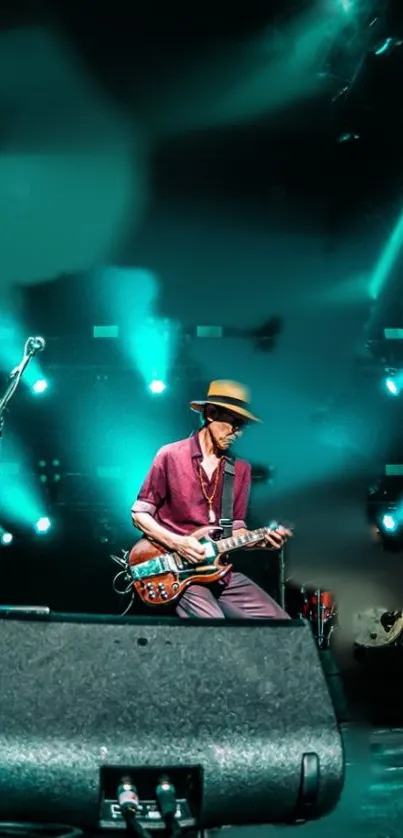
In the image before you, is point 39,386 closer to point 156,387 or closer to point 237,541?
point 156,387

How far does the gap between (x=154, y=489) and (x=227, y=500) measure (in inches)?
16.5

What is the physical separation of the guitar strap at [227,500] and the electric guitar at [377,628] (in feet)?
19.5

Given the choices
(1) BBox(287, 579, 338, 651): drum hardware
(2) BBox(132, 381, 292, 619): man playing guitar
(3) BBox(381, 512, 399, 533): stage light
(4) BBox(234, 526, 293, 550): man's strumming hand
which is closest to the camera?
(2) BBox(132, 381, 292, 619): man playing guitar

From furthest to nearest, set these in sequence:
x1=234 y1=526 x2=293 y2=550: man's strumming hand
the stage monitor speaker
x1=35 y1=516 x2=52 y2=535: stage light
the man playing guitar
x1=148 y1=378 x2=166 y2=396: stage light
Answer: x1=35 y1=516 x2=52 y2=535: stage light, x1=148 y1=378 x2=166 y2=396: stage light, x1=234 y1=526 x2=293 y2=550: man's strumming hand, the man playing guitar, the stage monitor speaker

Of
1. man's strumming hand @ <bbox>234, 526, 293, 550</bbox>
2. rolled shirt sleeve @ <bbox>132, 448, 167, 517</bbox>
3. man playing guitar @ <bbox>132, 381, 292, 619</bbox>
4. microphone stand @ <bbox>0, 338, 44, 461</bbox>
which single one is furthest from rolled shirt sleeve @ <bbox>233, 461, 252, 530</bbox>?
microphone stand @ <bbox>0, 338, 44, 461</bbox>

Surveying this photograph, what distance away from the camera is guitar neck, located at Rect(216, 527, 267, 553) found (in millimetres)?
3407

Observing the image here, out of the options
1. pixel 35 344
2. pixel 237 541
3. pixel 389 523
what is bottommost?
pixel 237 541

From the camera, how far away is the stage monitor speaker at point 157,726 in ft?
4.42

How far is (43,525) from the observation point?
863 cm

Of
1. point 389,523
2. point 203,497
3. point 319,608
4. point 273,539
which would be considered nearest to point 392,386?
point 389,523

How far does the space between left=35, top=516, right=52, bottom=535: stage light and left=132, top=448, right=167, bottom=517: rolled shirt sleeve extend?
5650mm

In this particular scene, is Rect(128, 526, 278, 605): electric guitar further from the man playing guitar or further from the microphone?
the microphone

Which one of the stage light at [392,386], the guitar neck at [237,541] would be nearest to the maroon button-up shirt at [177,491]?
the guitar neck at [237,541]

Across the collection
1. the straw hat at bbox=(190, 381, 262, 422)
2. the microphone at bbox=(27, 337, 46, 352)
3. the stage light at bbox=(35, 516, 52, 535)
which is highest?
the stage light at bbox=(35, 516, 52, 535)
